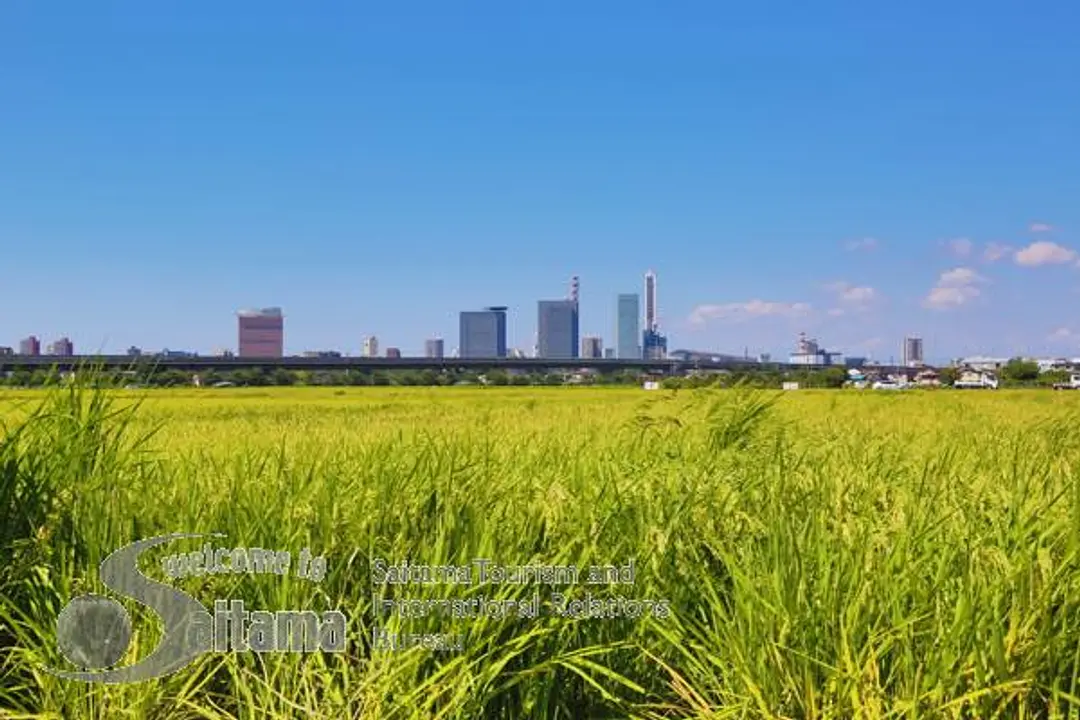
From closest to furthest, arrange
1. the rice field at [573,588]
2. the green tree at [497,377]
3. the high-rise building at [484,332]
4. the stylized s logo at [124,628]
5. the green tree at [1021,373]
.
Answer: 1. the rice field at [573,588]
2. the stylized s logo at [124,628]
3. the green tree at [497,377]
4. the green tree at [1021,373]
5. the high-rise building at [484,332]

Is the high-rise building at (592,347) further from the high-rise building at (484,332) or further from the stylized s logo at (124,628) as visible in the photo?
the stylized s logo at (124,628)

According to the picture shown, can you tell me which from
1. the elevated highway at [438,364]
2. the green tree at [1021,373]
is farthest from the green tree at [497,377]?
the green tree at [1021,373]

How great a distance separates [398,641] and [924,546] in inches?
63.0

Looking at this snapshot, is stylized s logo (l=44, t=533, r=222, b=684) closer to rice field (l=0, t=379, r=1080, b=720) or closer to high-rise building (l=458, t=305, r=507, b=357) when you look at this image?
rice field (l=0, t=379, r=1080, b=720)

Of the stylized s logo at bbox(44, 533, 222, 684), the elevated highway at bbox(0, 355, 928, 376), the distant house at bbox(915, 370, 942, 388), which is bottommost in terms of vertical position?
the stylized s logo at bbox(44, 533, 222, 684)

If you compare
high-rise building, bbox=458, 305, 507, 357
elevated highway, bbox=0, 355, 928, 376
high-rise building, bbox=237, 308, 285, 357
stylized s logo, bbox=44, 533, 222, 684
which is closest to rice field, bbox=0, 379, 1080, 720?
stylized s logo, bbox=44, 533, 222, 684

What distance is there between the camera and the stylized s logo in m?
2.40

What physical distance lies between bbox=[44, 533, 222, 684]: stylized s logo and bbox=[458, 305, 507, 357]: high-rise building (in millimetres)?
185906

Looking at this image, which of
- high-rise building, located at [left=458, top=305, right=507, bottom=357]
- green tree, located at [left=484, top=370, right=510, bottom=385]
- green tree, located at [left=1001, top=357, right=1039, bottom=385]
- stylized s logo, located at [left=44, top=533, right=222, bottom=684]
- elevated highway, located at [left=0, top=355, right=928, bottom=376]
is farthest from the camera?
high-rise building, located at [left=458, top=305, right=507, bottom=357]

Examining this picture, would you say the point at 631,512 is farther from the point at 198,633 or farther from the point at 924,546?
the point at 198,633

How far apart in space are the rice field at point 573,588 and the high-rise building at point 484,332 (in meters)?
185

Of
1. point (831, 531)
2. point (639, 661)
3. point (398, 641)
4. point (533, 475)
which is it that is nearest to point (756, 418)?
point (533, 475)

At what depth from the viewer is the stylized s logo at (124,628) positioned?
2398mm

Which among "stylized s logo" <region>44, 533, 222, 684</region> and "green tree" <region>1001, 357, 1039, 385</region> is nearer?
"stylized s logo" <region>44, 533, 222, 684</region>
